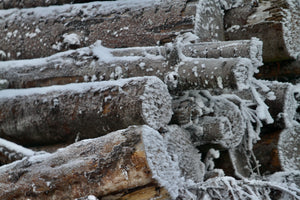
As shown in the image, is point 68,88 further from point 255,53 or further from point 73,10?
point 255,53

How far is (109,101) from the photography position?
1.92 meters

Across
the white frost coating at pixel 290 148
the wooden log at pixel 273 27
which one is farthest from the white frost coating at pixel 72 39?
the white frost coating at pixel 290 148

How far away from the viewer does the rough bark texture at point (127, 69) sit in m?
1.78

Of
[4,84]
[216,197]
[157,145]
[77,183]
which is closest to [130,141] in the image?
[157,145]

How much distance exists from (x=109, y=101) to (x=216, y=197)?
69 cm

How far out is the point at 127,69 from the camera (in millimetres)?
2119

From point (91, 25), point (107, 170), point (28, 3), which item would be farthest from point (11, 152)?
point (28, 3)

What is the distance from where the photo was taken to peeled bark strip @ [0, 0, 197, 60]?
2371 millimetres

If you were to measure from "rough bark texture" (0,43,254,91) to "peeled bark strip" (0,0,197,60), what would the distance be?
0.19m

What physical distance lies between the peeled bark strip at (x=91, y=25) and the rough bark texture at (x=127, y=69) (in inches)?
7.6

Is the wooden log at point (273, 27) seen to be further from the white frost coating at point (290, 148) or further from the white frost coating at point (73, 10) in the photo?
the white frost coating at point (73, 10)

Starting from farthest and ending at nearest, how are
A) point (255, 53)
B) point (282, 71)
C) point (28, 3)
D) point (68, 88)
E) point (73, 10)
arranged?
1. point (28, 3)
2. point (282, 71)
3. point (73, 10)
4. point (68, 88)
5. point (255, 53)

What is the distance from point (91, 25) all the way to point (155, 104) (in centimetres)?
105

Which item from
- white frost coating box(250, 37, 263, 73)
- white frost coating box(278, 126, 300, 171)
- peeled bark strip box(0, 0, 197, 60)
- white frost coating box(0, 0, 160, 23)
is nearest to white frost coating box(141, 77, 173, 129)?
white frost coating box(250, 37, 263, 73)
